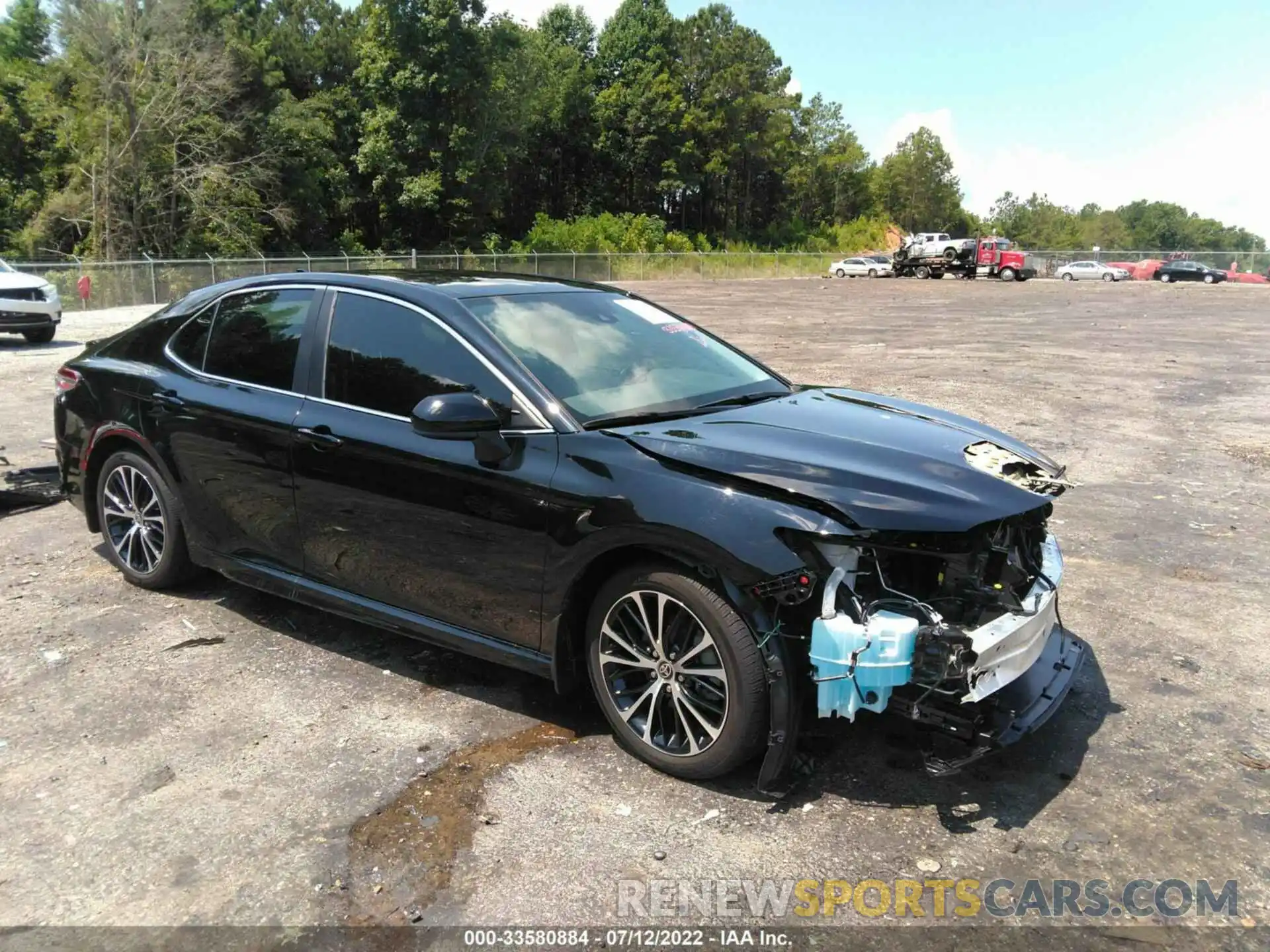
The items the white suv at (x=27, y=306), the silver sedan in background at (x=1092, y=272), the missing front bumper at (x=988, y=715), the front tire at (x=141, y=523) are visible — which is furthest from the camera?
the silver sedan in background at (x=1092, y=272)

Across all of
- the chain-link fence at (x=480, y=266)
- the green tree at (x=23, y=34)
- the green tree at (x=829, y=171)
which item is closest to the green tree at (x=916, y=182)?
the green tree at (x=829, y=171)

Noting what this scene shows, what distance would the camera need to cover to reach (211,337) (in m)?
4.68

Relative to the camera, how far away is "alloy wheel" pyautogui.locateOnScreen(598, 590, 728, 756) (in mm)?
3115

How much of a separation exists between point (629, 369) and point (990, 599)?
1.72 meters

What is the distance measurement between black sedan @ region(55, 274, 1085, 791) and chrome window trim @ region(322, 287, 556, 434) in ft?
0.04

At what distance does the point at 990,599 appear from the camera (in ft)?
10.2

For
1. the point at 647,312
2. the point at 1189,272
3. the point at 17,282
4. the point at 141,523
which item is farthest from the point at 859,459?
the point at 1189,272

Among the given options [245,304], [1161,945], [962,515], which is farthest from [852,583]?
[245,304]

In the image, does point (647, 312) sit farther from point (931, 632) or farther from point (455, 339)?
point (931, 632)

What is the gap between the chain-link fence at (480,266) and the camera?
27.1 meters

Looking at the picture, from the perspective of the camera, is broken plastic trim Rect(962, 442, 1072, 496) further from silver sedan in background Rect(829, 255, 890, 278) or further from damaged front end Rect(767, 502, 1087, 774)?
silver sedan in background Rect(829, 255, 890, 278)

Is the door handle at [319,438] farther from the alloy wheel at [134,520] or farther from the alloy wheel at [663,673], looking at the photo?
the alloy wheel at [663,673]

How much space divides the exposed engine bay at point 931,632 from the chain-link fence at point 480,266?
248cm

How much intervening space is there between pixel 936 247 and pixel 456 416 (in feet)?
183
